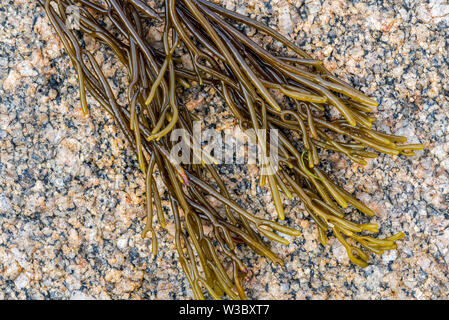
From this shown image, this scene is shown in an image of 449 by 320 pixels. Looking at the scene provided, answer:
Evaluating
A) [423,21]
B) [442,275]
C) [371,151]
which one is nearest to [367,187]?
[371,151]

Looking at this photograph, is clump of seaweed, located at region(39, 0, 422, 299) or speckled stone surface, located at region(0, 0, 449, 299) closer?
clump of seaweed, located at region(39, 0, 422, 299)

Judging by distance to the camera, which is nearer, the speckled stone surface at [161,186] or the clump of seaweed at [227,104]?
the clump of seaweed at [227,104]

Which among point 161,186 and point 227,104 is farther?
point 161,186

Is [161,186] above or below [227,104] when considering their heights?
below
